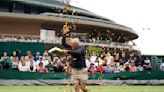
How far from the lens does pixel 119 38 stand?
72.8 metres

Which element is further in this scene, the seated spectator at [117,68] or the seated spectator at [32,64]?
the seated spectator at [117,68]

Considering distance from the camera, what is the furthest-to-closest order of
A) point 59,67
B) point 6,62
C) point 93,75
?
point 59,67 < point 93,75 < point 6,62

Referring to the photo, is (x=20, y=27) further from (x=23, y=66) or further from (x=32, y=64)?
(x=23, y=66)

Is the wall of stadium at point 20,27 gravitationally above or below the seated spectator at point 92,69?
below

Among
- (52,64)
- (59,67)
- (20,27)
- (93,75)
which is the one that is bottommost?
(20,27)

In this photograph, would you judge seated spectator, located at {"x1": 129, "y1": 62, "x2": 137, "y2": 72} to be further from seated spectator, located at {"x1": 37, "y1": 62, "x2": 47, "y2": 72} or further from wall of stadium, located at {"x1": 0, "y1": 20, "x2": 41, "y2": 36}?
wall of stadium, located at {"x1": 0, "y1": 20, "x2": 41, "y2": 36}

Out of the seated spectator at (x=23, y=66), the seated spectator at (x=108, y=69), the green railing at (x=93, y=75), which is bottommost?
the green railing at (x=93, y=75)

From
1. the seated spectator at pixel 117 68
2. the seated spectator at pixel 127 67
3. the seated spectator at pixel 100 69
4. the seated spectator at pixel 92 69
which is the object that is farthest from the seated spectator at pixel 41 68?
the seated spectator at pixel 127 67

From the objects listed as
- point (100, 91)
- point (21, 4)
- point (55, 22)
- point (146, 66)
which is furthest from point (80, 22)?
point (100, 91)

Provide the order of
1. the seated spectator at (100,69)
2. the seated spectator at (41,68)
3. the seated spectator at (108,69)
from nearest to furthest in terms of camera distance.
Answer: the seated spectator at (41,68) → the seated spectator at (100,69) → the seated spectator at (108,69)

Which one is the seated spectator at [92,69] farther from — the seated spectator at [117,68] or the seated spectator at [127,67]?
the seated spectator at [127,67]

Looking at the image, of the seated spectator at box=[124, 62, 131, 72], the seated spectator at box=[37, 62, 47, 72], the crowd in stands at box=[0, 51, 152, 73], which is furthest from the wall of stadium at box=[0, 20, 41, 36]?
the seated spectator at box=[37, 62, 47, 72]

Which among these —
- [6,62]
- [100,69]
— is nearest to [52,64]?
[6,62]

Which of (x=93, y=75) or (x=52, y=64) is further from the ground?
(x=52, y=64)
